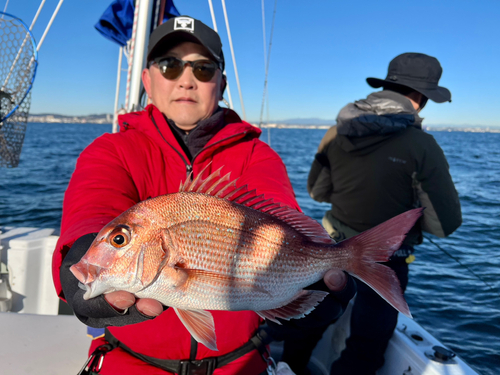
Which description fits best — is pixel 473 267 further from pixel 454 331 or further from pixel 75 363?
pixel 75 363

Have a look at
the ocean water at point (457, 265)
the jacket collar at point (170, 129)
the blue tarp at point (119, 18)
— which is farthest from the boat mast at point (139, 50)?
the ocean water at point (457, 265)

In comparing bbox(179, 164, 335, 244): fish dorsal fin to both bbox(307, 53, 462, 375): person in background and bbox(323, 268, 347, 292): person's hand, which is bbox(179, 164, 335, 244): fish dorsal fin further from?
bbox(307, 53, 462, 375): person in background

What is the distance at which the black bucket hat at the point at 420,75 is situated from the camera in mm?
3291

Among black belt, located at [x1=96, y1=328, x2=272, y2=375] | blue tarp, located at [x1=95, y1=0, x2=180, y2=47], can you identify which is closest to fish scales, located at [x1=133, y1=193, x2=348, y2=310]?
black belt, located at [x1=96, y1=328, x2=272, y2=375]

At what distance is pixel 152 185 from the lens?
2006 millimetres

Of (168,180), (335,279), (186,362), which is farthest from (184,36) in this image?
(186,362)

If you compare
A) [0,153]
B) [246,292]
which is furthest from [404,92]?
[0,153]

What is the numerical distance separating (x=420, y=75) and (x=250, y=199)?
265cm

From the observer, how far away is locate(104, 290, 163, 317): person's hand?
4.21ft

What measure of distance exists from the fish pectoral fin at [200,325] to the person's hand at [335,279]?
572 millimetres

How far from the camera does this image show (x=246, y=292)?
1.42 metres

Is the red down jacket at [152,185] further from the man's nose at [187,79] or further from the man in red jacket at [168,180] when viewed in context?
the man's nose at [187,79]

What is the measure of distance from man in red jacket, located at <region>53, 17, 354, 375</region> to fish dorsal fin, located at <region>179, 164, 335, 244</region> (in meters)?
0.10

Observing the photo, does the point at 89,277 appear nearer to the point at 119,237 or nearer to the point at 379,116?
the point at 119,237
